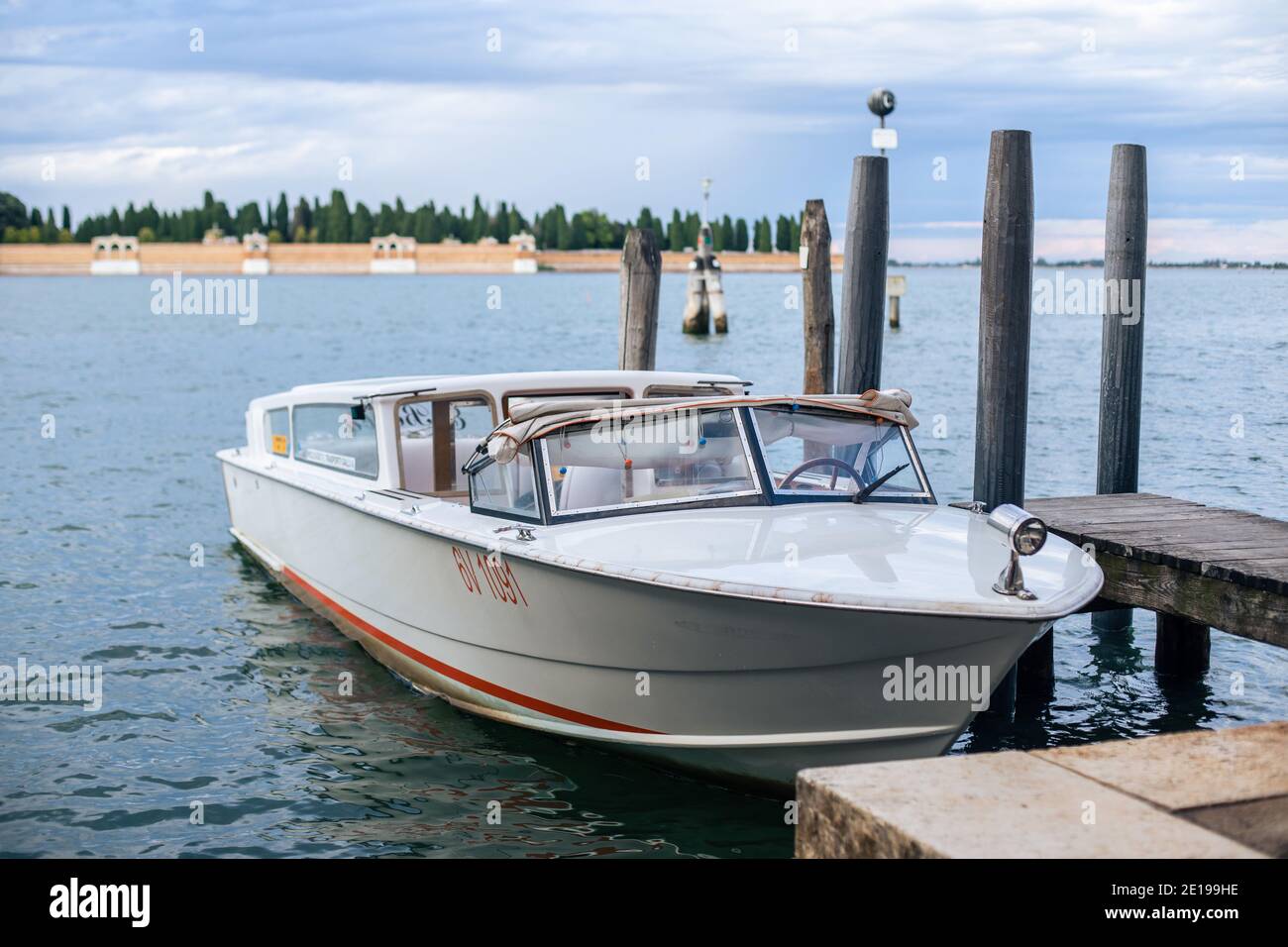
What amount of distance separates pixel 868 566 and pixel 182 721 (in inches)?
187

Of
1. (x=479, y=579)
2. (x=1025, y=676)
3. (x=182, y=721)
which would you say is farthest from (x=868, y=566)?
(x=182, y=721)

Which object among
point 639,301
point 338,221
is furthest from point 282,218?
point 639,301

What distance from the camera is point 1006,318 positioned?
780 cm

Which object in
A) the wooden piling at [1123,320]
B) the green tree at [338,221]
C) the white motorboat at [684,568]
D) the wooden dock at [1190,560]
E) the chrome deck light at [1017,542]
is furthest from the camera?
the green tree at [338,221]

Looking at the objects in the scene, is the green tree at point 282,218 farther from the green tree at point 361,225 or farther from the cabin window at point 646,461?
the cabin window at point 646,461

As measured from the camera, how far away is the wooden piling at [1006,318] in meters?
7.79

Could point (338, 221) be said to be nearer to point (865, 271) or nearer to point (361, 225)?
point (361, 225)

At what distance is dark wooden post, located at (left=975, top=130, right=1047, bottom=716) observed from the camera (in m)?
7.79

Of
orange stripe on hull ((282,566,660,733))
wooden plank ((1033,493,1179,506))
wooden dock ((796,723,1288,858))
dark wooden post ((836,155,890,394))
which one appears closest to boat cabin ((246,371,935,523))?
orange stripe on hull ((282,566,660,733))

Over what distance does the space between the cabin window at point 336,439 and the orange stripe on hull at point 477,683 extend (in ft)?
3.44

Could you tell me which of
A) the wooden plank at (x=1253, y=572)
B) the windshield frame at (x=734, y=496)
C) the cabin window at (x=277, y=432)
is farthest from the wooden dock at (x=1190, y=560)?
the cabin window at (x=277, y=432)

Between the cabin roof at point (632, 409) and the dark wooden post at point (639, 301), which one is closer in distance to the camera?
the cabin roof at point (632, 409)

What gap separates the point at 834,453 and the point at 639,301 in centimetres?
519

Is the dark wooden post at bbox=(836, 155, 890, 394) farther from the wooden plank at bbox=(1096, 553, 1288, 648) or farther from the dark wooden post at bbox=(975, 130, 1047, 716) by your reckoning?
the wooden plank at bbox=(1096, 553, 1288, 648)
